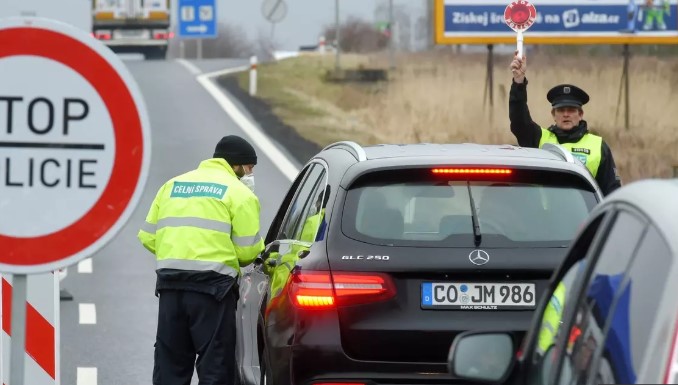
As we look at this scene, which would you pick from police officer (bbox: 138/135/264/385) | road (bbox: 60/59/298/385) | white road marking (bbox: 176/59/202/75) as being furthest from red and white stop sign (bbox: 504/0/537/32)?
white road marking (bbox: 176/59/202/75)

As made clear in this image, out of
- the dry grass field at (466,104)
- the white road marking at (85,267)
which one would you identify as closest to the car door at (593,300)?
the white road marking at (85,267)

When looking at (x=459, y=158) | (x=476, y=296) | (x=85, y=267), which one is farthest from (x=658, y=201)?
(x=85, y=267)

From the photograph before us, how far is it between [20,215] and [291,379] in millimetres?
2619

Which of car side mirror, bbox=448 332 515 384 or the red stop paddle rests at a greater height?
the red stop paddle

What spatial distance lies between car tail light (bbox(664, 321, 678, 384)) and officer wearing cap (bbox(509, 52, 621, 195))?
6.75 m

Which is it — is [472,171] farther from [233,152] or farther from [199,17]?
[199,17]

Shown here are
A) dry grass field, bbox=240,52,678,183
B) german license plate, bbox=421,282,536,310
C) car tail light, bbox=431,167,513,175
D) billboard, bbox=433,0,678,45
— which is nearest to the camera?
german license plate, bbox=421,282,536,310

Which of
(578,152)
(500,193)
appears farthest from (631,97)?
(500,193)

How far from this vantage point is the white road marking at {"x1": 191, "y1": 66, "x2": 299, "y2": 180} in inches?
891

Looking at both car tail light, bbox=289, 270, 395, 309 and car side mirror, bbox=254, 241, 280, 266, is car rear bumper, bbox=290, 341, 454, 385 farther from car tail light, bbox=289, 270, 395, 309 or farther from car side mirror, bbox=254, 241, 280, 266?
car side mirror, bbox=254, 241, 280, 266

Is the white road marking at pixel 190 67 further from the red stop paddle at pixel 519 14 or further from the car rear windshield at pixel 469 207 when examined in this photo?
the car rear windshield at pixel 469 207

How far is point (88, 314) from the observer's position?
42.6 ft

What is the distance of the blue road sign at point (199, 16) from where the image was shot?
60.1 m

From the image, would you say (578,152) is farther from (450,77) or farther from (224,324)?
(450,77)
